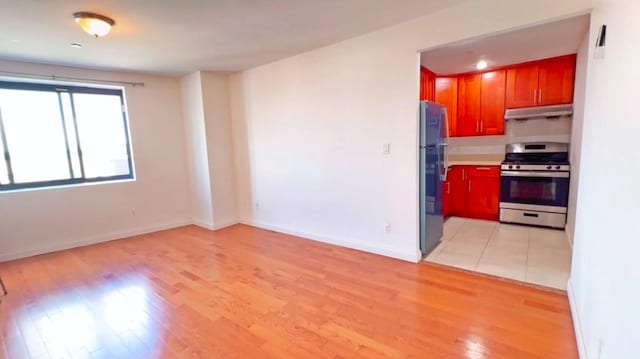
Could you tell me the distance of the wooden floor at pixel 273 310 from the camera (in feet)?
6.46

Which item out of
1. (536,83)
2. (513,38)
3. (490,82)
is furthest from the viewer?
(490,82)

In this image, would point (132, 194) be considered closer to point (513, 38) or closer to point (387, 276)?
point (387, 276)

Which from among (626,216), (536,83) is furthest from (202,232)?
(536,83)

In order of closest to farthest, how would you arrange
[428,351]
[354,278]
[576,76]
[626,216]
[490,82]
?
[626,216] → [428,351] → [354,278] → [576,76] → [490,82]

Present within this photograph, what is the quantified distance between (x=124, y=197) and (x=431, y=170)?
447 cm

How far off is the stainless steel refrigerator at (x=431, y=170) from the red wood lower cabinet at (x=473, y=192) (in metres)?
1.08

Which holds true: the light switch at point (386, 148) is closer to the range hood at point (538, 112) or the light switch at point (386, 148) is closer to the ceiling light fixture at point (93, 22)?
the range hood at point (538, 112)

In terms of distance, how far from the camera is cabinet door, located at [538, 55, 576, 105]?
3959 millimetres

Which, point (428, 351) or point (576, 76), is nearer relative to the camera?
point (428, 351)

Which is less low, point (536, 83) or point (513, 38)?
point (513, 38)

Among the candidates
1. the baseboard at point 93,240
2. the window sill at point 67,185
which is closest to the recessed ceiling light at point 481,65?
the baseboard at point 93,240

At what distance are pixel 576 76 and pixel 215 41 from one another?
175 inches

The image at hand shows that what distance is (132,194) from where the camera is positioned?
15.5 ft

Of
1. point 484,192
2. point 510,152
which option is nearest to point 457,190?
point 484,192
